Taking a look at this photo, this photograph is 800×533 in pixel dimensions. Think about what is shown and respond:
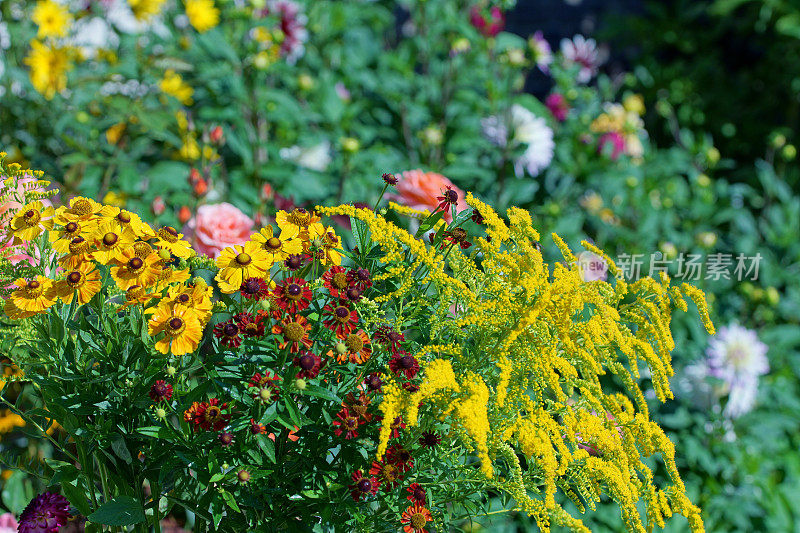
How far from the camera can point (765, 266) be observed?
7.92 ft

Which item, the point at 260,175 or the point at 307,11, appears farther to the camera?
the point at 307,11

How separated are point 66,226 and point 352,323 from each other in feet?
1.01

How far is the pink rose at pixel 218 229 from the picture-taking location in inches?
41.8

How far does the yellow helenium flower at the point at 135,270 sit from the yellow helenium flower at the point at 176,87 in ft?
4.63

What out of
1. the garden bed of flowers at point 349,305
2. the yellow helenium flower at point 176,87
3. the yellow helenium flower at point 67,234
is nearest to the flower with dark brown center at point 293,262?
the garden bed of flowers at point 349,305

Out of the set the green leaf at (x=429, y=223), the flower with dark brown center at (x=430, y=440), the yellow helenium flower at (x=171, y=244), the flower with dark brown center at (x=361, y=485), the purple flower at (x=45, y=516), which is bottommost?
the purple flower at (x=45, y=516)

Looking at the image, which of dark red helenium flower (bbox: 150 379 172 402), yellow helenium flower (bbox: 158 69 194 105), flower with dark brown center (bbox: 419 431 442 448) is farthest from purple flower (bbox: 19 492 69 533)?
yellow helenium flower (bbox: 158 69 194 105)

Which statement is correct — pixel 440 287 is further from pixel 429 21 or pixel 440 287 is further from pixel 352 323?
pixel 429 21

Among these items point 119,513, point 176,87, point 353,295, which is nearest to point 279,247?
point 353,295

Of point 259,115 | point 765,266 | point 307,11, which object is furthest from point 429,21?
point 765,266

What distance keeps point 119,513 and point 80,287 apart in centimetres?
24

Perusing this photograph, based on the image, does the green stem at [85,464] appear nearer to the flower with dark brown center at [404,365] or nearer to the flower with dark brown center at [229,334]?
the flower with dark brown center at [229,334]

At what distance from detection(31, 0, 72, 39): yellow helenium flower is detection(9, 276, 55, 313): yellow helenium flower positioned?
167 centimetres

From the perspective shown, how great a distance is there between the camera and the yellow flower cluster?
28.3 inches
